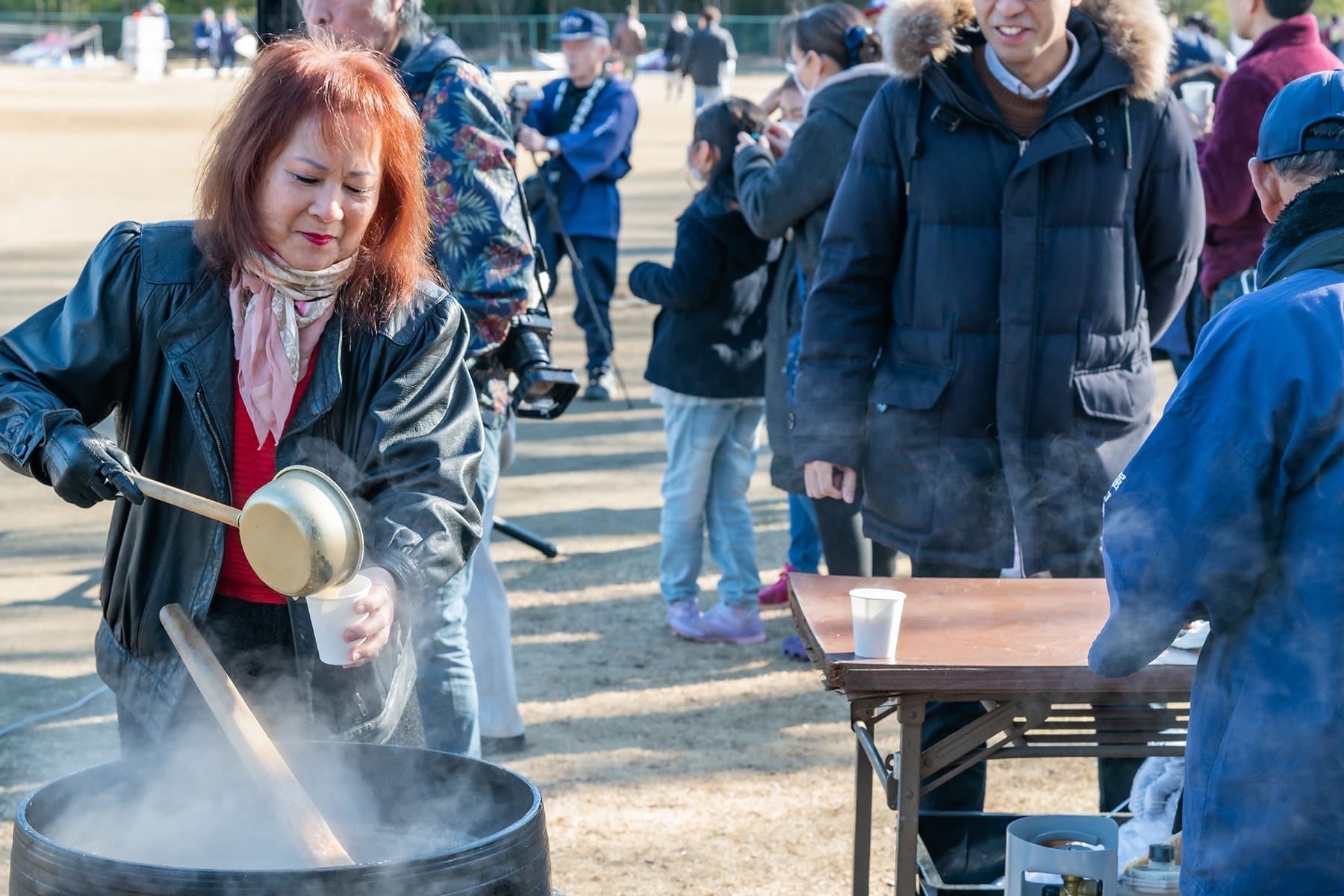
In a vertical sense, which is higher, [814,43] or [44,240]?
[814,43]

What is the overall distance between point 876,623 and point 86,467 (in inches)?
49.7

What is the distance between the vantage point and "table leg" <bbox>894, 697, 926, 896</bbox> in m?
2.49

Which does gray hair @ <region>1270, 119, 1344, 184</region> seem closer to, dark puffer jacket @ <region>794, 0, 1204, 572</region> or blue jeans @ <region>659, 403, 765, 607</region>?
dark puffer jacket @ <region>794, 0, 1204, 572</region>

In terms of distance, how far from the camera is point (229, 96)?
2.46 m

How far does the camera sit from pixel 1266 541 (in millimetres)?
1815

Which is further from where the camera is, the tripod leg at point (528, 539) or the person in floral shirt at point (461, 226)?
the tripod leg at point (528, 539)

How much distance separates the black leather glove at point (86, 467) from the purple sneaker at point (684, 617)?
323cm

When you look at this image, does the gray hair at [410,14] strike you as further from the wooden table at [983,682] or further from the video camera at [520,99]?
the video camera at [520,99]

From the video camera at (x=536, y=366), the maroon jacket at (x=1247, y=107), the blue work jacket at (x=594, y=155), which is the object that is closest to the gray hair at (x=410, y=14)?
the video camera at (x=536, y=366)

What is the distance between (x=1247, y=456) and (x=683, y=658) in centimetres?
337

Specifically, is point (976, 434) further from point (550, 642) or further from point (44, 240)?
point (44, 240)

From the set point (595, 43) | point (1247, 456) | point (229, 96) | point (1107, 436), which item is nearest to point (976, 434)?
point (1107, 436)

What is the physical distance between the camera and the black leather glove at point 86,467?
204 cm

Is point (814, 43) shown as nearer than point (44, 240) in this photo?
Yes
